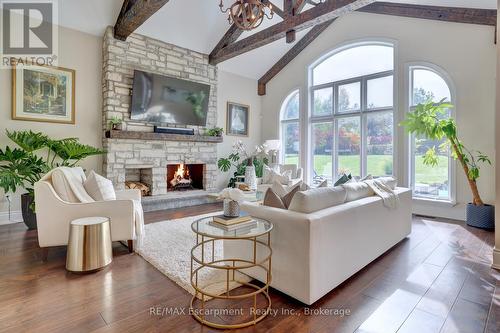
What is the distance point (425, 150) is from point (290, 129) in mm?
3296

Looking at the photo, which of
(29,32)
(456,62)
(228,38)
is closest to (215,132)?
(228,38)

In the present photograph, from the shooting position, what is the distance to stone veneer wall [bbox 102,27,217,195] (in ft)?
15.7

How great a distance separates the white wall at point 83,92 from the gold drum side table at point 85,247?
107 inches

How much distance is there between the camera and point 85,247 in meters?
2.46

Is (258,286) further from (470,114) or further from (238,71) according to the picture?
(238,71)

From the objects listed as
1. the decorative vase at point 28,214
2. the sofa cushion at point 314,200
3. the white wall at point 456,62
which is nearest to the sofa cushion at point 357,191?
the sofa cushion at point 314,200

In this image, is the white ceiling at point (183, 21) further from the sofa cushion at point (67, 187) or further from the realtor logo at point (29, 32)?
the sofa cushion at point (67, 187)

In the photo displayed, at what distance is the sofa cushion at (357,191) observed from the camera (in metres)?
2.56

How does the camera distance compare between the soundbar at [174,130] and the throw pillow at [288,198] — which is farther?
the soundbar at [174,130]

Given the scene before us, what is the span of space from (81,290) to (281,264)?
1.68 m

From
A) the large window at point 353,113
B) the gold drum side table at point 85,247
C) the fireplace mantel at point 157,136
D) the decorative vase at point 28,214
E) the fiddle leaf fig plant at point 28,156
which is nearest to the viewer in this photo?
the gold drum side table at point 85,247

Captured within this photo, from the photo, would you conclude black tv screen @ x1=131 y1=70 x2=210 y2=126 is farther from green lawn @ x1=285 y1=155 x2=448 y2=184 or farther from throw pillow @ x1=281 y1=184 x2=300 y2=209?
throw pillow @ x1=281 y1=184 x2=300 y2=209

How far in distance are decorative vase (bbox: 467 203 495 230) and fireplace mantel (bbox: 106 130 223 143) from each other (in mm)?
4950

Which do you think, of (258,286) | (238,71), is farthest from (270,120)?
(258,286)
